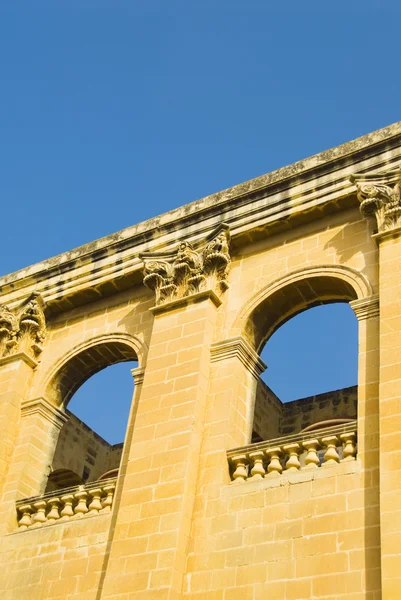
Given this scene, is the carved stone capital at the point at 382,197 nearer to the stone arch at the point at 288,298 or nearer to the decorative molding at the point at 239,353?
the stone arch at the point at 288,298

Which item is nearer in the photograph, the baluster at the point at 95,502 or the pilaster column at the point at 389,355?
the pilaster column at the point at 389,355

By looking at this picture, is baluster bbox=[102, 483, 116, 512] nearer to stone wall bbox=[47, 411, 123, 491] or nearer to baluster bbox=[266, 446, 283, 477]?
baluster bbox=[266, 446, 283, 477]

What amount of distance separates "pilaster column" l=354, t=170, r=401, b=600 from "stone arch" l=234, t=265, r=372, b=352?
83cm

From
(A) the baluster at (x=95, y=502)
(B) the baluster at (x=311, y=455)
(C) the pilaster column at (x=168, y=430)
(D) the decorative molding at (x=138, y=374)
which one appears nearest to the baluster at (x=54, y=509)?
(A) the baluster at (x=95, y=502)

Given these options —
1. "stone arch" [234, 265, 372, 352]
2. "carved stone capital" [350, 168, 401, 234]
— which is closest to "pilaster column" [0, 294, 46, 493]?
"stone arch" [234, 265, 372, 352]

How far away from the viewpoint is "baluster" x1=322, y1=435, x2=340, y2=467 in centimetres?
1071

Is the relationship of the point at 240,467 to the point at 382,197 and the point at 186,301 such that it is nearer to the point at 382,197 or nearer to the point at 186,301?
the point at 186,301

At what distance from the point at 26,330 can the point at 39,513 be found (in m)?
3.20

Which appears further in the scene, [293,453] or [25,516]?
[25,516]

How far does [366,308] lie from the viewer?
11.8 meters

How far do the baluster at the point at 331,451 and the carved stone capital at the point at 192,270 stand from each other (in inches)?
125

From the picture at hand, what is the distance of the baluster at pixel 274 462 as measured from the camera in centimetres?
1109

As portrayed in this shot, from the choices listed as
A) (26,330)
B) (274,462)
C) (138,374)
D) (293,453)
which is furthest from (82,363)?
(293,453)

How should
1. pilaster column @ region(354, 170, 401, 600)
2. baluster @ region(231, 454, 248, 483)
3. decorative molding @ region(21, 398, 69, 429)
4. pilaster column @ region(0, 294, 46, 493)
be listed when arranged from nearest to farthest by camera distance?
pilaster column @ region(354, 170, 401, 600) < baluster @ region(231, 454, 248, 483) < pilaster column @ region(0, 294, 46, 493) < decorative molding @ region(21, 398, 69, 429)
